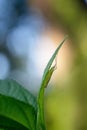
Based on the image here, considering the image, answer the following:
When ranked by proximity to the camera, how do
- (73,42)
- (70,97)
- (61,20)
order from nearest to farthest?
(70,97), (73,42), (61,20)

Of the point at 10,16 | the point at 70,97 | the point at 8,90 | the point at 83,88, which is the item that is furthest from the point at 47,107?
the point at 10,16

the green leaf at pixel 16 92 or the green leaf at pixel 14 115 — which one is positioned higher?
the green leaf at pixel 16 92

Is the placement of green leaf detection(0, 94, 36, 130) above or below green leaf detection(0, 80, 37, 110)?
below

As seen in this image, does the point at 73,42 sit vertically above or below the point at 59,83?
above

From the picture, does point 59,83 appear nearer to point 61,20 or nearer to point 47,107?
point 47,107

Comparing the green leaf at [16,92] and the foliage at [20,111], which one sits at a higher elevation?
the green leaf at [16,92]
